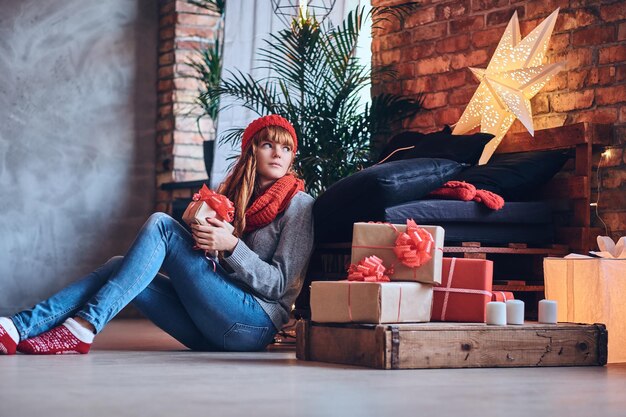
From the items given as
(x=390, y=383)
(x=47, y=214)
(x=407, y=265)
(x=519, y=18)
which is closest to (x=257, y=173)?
(x=407, y=265)

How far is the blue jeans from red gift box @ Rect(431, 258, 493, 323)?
1.93 ft

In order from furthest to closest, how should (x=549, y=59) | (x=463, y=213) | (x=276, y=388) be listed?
(x=549, y=59), (x=463, y=213), (x=276, y=388)

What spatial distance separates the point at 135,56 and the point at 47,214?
1.19 m

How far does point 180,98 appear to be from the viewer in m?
6.82

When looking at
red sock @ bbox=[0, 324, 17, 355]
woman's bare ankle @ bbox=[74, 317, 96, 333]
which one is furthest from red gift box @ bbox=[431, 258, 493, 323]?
red sock @ bbox=[0, 324, 17, 355]

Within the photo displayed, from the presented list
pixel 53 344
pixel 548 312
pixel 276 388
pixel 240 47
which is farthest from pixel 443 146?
pixel 276 388

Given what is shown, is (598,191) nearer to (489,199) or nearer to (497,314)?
(489,199)

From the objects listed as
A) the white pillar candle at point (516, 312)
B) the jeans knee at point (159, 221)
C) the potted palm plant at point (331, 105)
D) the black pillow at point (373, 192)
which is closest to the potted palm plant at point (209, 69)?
the potted palm plant at point (331, 105)

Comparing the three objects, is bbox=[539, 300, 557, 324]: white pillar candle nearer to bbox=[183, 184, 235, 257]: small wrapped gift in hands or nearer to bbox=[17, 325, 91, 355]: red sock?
bbox=[183, 184, 235, 257]: small wrapped gift in hands

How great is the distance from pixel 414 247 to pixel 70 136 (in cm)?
396

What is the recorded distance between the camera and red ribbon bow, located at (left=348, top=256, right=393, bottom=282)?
127 inches

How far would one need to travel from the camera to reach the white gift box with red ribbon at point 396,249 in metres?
3.25

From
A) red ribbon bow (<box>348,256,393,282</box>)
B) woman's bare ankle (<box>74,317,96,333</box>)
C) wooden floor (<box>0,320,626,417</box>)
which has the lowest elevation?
wooden floor (<box>0,320,626,417</box>)

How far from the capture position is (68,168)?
668 cm
